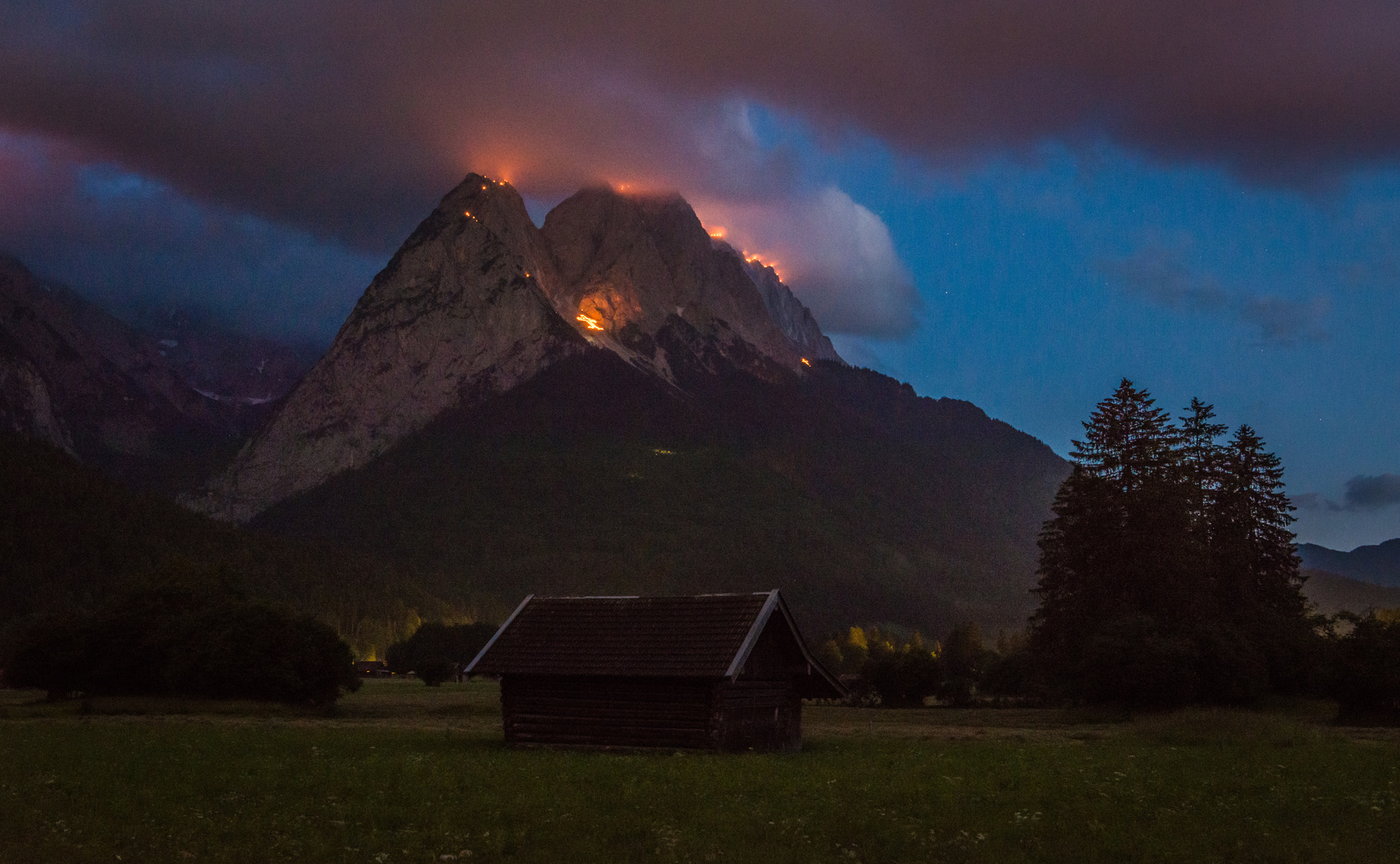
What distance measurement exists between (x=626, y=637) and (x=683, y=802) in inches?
566

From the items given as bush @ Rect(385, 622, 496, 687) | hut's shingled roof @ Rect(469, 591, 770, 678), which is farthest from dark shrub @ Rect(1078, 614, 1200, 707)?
bush @ Rect(385, 622, 496, 687)

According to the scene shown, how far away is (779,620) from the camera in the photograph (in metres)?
35.9

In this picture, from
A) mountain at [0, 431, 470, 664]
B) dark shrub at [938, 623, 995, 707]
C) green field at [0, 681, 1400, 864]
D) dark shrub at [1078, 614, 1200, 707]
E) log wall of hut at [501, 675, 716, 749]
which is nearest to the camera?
green field at [0, 681, 1400, 864]

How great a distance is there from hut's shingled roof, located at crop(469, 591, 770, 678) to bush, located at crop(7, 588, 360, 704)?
28556 mm

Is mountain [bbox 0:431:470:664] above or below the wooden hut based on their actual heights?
above

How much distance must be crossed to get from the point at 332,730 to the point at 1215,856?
35417 mm

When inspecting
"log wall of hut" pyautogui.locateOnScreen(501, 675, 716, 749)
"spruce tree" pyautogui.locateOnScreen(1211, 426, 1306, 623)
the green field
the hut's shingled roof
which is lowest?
the green field

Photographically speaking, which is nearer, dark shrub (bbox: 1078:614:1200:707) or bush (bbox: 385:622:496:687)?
dark shrub (bbox: 1078:614:1200:707)

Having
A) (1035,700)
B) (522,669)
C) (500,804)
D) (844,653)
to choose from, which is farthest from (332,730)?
(844,653)

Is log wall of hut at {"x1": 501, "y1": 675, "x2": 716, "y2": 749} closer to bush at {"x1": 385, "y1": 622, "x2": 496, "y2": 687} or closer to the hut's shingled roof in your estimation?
the hut's shingled roof

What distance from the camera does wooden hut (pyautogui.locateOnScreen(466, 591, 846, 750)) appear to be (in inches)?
1302

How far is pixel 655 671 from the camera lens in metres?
32.9

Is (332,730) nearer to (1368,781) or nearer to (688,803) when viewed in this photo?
(688,803)

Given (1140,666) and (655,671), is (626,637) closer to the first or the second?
(655,671)
